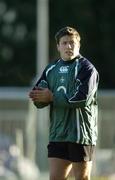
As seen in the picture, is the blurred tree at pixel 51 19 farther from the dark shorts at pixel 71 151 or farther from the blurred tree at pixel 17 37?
the dark shorts at pixel 71 151

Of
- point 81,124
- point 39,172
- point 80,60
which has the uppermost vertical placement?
point 80,60

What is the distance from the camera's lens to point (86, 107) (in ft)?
26.3

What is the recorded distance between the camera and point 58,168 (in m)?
8.14

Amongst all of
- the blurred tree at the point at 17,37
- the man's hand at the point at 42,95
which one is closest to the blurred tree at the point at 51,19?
the blurred tree at the point at 17,37

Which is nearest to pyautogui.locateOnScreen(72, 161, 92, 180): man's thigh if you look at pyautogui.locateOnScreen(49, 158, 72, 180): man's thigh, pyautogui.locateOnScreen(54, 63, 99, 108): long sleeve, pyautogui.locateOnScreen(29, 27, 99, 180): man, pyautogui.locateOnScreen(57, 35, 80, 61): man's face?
pyautogui.locateOnScreen(29, 27, 99, 180): man

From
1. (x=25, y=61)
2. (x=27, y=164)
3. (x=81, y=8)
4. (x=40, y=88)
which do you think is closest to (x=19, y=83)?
(x=25, y=61)

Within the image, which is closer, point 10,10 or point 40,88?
point 40,88

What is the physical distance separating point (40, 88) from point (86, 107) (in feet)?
1.47

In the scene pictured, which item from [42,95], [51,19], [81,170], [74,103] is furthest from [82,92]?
[51,19]

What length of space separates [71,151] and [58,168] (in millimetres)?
191

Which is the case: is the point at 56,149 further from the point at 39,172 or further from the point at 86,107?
the point at 39,172

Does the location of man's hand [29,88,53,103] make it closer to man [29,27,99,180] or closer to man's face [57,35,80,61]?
man [29,27,99,180]

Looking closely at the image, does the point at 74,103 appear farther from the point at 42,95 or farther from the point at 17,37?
the point at 17,37

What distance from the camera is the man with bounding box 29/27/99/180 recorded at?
802 centimetres
